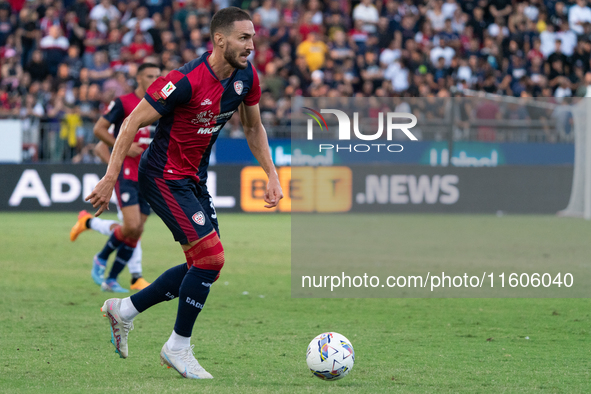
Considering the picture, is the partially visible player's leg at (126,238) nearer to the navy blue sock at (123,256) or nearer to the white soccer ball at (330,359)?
the navy blue sock at (123,256)

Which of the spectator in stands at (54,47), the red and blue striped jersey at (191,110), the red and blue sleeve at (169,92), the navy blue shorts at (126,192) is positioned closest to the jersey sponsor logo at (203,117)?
the red and blue striped jersey at (191,110)

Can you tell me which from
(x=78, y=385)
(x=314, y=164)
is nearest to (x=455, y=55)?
(x=314, y=164)

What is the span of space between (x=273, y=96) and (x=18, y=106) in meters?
5.60

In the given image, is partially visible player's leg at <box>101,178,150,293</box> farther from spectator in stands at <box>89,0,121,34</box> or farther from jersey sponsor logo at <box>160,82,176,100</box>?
spectator in stands at <box>89,0,121,34</box>

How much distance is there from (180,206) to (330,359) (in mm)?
1309

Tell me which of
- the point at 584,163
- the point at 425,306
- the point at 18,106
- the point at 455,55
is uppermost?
the point at 455,55

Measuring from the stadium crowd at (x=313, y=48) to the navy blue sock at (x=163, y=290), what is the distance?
12.4 metres

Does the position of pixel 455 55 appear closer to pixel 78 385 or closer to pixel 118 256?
pixel 118 256

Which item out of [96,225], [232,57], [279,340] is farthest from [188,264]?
[96,225]

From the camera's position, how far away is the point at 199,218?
5.20m

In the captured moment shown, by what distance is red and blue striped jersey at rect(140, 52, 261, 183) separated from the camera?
16.4 ft

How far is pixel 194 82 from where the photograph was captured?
5.01m

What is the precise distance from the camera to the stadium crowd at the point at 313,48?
18.8 metres

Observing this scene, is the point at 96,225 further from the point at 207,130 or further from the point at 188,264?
the point at 207,130
